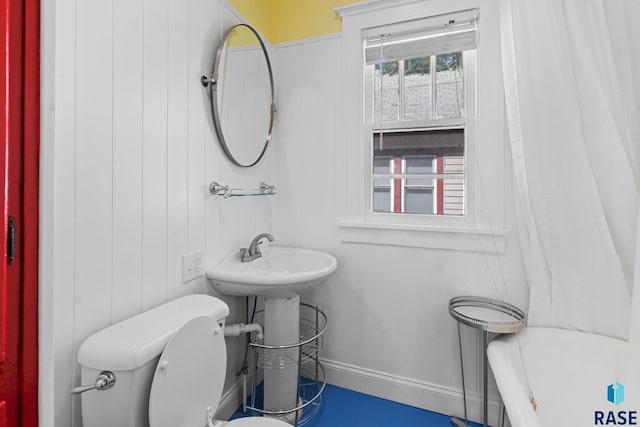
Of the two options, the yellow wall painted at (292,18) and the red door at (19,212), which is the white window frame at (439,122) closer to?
the yellow wall painted at (292,18)

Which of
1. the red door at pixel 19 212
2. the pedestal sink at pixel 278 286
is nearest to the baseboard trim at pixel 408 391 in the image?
the pedestal sink at pixel 278 286

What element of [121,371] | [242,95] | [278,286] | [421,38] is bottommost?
[121,371]

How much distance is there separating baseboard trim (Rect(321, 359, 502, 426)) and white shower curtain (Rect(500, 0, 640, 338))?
2.19 feet

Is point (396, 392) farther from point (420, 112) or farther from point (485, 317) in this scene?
point (420, 112)

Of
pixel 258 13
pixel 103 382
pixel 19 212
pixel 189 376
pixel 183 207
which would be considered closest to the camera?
pixel 19 212

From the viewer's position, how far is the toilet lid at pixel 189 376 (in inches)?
36.0

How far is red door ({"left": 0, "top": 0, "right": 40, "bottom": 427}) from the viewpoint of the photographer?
26.0 inches

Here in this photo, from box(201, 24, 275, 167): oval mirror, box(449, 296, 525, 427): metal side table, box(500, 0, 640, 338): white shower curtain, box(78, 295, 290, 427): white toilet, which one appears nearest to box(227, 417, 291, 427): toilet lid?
box(78, 295, 290, 427): white toilet

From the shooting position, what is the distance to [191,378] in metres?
1.03

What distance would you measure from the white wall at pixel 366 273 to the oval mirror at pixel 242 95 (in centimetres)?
17

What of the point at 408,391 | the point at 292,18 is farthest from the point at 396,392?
the point at 292,18

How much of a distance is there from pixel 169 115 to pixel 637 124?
4.58 feet

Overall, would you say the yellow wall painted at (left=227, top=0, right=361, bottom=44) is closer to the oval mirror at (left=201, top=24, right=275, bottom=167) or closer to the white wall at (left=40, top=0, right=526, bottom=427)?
the white wall at (left=40, top=0, right=526, bottom=427)

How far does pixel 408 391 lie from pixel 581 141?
1507mm
